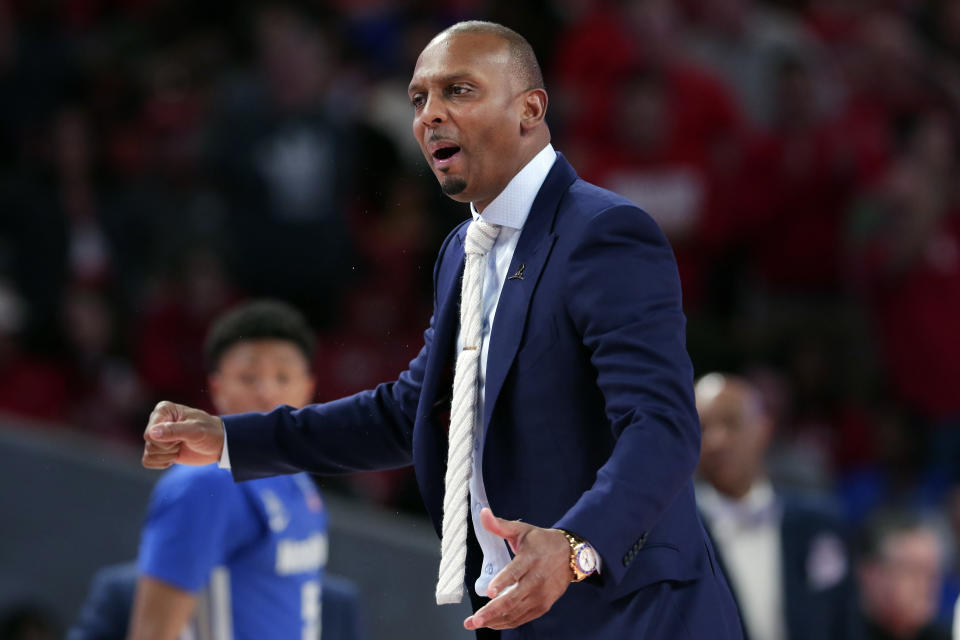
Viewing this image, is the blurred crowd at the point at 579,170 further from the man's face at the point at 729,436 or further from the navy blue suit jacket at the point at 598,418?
the navy blue suit jacket at the point at 598,418

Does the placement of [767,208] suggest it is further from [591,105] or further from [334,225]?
[334,225]

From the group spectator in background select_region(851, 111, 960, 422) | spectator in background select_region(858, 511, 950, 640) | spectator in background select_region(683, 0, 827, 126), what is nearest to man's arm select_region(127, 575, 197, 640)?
spectator in background select_region(858, 511, 950, 640)

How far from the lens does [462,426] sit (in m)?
2.51

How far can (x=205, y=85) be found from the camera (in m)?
7.96

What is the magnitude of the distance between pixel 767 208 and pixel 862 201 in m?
0.49

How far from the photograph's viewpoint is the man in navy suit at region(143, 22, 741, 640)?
2.20m

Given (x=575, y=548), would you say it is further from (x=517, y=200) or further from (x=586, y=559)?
(x=517, y=200)

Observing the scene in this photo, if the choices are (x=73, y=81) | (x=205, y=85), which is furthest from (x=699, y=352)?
(x=73, y=81)

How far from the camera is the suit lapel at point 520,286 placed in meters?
2.44

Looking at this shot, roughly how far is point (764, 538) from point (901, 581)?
3.29ft

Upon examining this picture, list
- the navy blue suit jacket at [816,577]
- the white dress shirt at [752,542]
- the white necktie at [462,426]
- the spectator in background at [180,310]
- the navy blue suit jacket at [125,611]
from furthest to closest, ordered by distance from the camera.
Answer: the spectator in background at [180,310], the white dress shirt at [752,542], the navy blue suit jacket at [816,577], the navy blue suit jacket at [125,611], the white necktie at [462,426]

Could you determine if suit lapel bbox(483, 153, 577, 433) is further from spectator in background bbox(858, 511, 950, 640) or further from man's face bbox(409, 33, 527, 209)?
spectator in background bbox(858, 511, 950, 640)

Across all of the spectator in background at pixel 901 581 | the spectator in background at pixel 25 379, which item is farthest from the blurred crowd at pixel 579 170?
the spectator in background at pixel 901 581

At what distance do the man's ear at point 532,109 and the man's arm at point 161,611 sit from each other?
160 cm
